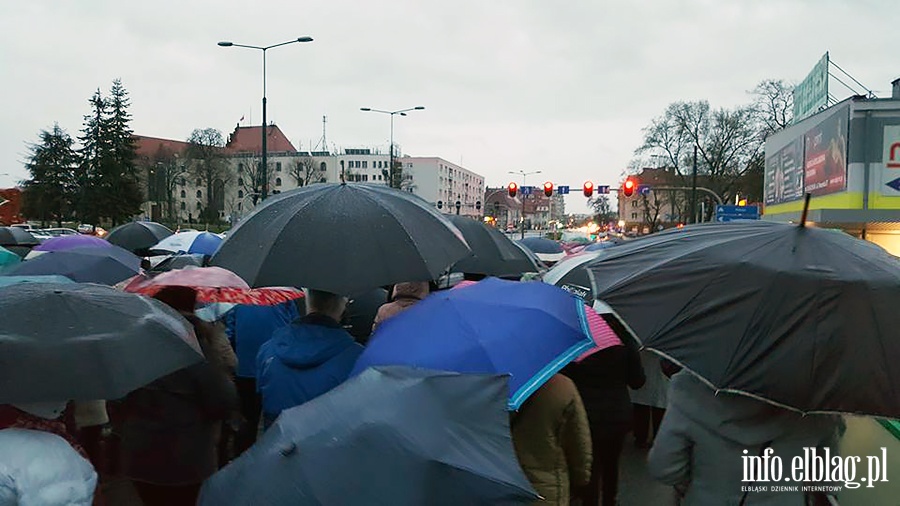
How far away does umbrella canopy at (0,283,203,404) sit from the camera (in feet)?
7.29

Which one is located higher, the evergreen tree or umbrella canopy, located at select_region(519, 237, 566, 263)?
the evergreen tree

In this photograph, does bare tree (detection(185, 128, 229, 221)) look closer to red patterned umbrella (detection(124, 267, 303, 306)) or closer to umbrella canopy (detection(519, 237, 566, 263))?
umbrella canopy (detection(519, 237, 566, 263))

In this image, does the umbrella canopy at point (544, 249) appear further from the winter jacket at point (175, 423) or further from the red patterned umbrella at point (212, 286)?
the winter jacket at point (175, 423)

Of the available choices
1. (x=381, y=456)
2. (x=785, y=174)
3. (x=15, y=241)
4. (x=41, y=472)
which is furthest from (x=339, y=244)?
(x=785, y=174)

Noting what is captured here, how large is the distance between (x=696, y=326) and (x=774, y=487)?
851mm

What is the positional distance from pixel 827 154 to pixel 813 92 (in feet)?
38.5

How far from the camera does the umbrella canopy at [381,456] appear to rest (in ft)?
5.11

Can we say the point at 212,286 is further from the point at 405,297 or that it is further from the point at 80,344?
the point at 80,344

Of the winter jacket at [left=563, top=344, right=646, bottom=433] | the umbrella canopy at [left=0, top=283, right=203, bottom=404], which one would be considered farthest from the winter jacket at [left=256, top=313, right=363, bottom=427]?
the winter jacket at [left=563, top=344, right=646, bottom=433]

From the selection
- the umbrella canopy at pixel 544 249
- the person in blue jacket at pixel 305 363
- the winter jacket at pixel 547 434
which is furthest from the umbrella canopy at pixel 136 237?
the winter jacket at pixel 547 434

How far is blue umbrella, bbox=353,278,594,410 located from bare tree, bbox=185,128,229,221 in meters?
84.1

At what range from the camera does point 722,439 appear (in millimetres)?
2883

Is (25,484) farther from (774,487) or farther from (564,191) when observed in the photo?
(564,191)

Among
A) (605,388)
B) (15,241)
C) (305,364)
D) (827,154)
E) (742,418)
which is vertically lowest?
(605,388)
